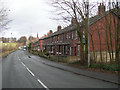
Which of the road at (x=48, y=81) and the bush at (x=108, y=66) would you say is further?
the bush at (x=108, y=66)

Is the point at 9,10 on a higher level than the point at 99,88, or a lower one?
higher

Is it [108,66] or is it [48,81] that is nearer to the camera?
[48,81]

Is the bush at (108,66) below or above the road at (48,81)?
above

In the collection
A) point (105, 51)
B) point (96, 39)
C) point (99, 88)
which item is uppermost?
point (96, 39)

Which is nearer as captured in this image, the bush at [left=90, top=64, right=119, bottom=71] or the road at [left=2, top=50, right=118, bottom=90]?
the road at [left=2, top=50, right=118, bottom=90]

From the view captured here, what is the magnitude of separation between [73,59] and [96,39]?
215 inches

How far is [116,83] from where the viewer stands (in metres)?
8.19

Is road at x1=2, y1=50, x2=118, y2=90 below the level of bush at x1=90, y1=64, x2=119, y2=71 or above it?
below

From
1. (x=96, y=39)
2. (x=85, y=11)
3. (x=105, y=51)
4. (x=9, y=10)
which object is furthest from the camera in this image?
(x=96, y=39)

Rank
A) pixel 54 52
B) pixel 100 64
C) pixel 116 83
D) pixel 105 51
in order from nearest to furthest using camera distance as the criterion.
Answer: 1. pixel 116 83
2. pixel 100 64
3. pixel 105 51
4. pixel 54 52

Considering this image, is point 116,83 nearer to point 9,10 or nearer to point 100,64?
point 100,64

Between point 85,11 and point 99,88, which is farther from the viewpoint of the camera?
point 85,11

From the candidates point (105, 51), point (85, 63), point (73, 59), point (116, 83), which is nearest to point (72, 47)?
point (73, 59)

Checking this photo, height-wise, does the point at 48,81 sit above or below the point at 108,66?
below
